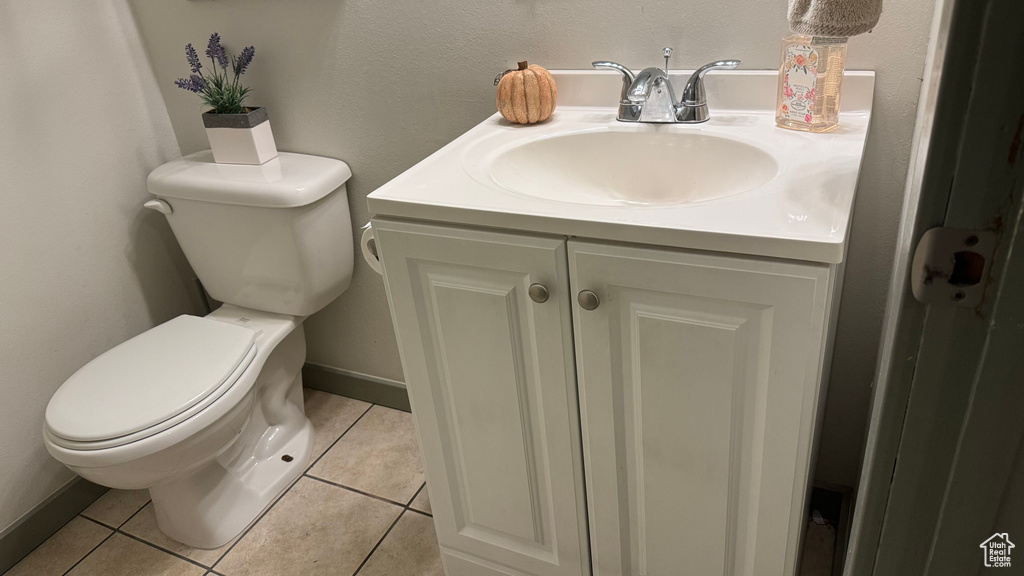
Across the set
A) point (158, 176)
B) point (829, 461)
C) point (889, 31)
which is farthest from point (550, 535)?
point (158, 176)

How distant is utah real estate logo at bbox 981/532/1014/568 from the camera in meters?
0.45

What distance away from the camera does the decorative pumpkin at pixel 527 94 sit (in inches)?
47.6

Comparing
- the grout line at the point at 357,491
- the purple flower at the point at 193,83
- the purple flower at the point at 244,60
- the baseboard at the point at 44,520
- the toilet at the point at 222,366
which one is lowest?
the grout line at the point at 357,491

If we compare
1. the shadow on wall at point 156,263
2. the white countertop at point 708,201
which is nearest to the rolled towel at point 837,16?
the white countertop at point 708,201

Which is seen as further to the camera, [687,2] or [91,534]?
[91,534]

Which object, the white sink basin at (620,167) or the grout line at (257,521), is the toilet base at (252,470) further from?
the white sink basin at (620,167)

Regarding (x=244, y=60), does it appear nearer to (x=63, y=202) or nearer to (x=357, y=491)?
(x=63, y=202)

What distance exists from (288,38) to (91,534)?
1.24 m

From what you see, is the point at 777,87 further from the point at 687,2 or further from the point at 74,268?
the point at 74,268

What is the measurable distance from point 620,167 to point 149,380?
103 centimetres

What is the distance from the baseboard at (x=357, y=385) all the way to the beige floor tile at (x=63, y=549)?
619 mm

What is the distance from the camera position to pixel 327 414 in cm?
193

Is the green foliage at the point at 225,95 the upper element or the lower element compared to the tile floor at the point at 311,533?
upper

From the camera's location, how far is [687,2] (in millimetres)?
1146
